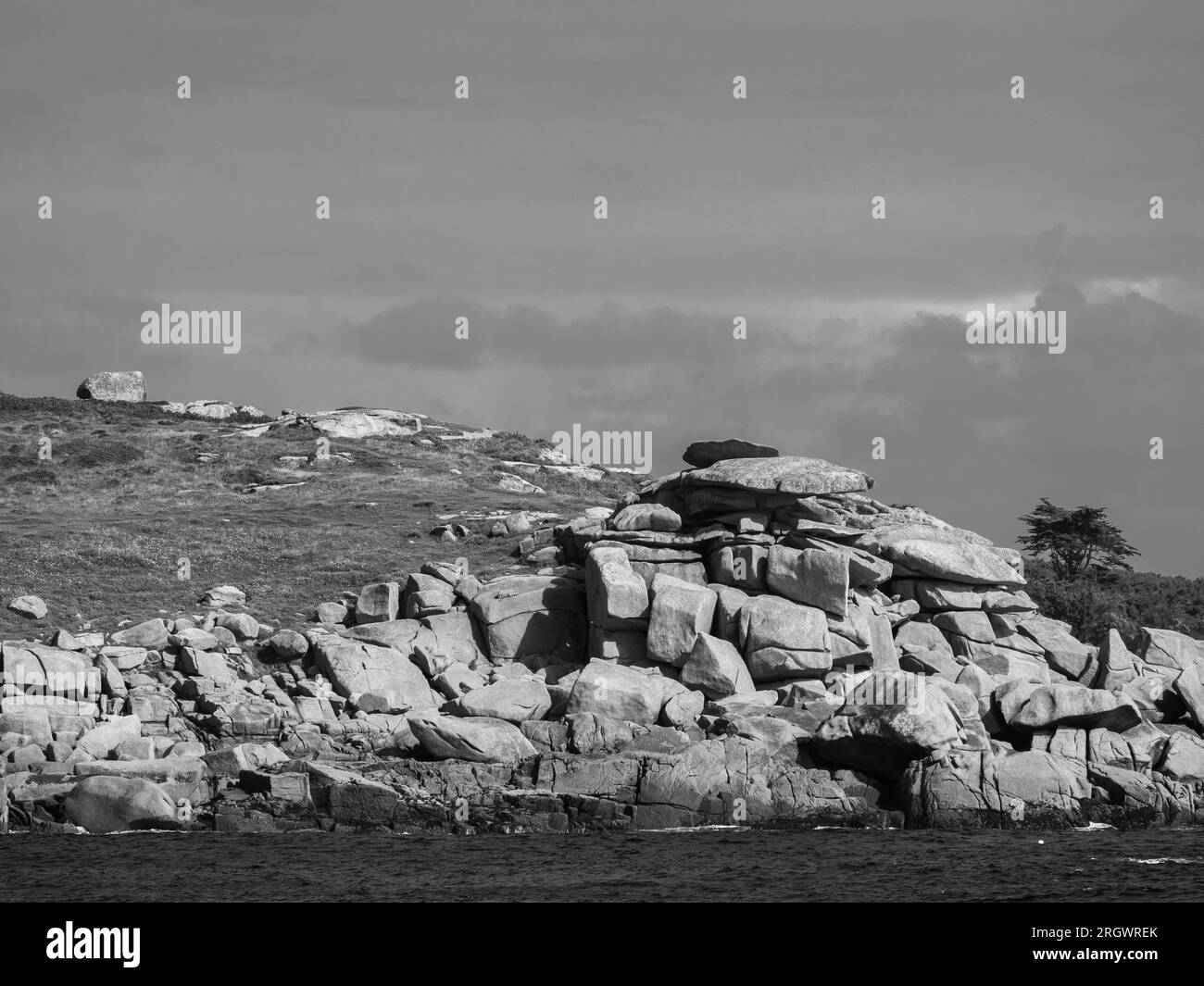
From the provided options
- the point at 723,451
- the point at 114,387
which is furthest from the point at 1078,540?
the point at 114,387

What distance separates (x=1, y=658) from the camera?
39.8 meters

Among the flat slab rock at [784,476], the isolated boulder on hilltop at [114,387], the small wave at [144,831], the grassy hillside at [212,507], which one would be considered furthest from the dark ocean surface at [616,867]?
the isolated boulder on hilltop at [114,387]

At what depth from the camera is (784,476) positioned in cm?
4625

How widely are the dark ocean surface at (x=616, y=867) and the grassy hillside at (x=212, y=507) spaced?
17974 millimetres

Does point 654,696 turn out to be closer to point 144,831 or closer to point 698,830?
point 698,830

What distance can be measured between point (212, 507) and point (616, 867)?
4137 cm

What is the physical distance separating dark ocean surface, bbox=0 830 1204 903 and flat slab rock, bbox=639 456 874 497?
15323mm

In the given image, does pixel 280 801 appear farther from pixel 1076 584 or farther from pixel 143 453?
pixel 143 453

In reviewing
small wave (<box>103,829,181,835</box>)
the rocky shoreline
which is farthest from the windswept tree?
small wave (<box>103,829,181,835</box>)

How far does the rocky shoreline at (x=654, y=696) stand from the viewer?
110ft

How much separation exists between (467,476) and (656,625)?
117 feet

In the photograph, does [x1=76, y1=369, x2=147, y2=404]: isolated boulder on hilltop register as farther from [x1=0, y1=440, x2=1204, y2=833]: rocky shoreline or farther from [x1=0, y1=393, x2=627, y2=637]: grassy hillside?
[x1=0, y1=440, x2=1204, y2=833]: rocky shoreline

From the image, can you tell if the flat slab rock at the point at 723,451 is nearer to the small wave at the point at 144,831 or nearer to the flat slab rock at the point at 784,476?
the flat slab rock at the point at 784,476

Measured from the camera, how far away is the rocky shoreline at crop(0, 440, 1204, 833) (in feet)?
110
